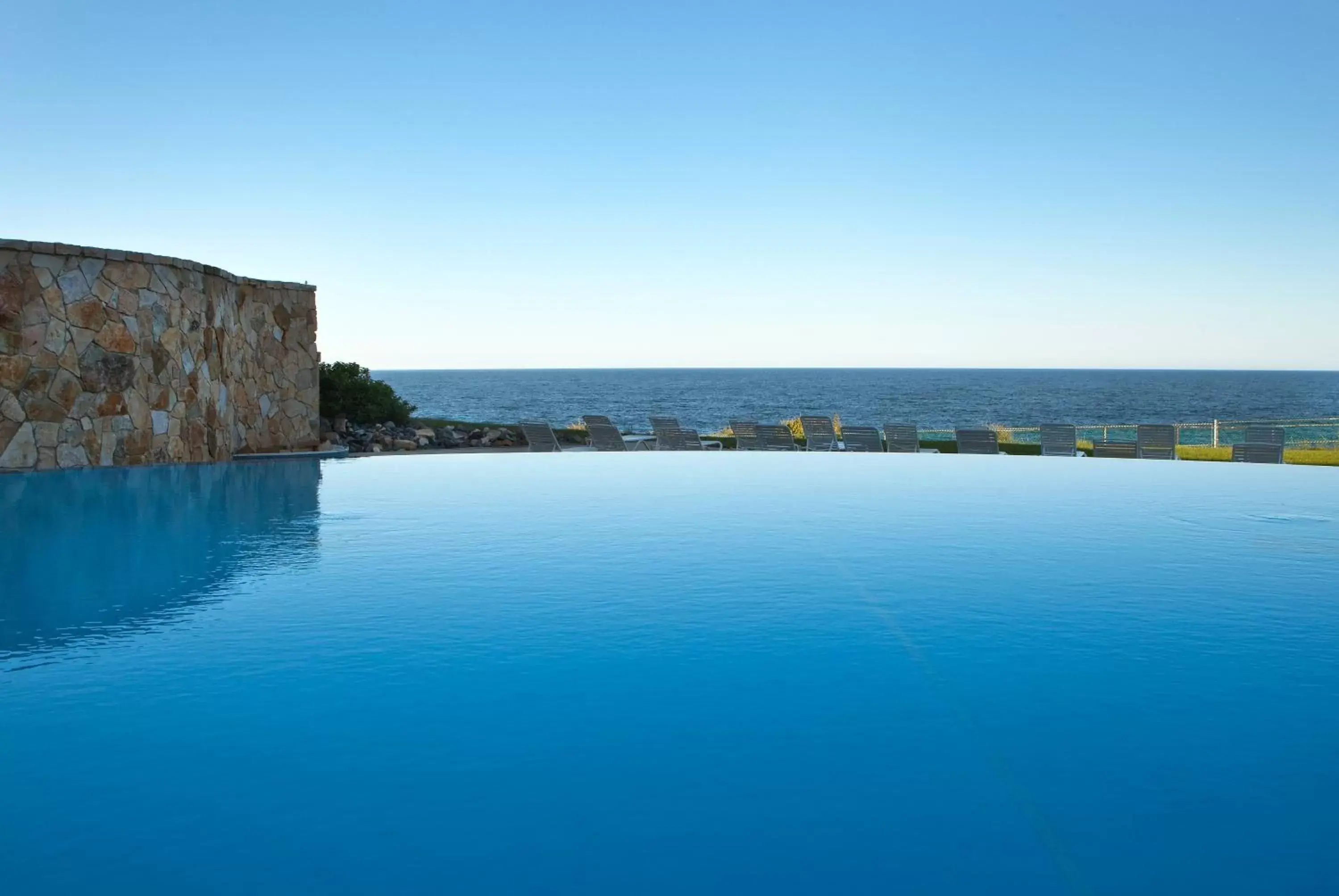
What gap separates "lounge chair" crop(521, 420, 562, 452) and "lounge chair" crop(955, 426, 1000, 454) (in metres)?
7.38

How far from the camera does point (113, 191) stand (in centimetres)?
2153

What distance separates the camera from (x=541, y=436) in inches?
742

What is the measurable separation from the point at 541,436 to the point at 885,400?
75.0 m

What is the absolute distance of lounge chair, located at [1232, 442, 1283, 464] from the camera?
1661 centimetres

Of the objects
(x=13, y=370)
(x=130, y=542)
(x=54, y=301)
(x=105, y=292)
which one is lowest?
(x=130, y=542)

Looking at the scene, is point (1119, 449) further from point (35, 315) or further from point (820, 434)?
point (35, 315)

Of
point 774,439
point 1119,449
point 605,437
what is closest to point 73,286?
point 605,437

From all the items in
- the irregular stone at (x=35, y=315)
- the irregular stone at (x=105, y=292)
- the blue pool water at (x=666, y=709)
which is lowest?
the blue pool water at (x=666, y=709)

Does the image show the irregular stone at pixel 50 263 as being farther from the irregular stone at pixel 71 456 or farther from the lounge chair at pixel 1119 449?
the lounge chair at pixel 1119 449

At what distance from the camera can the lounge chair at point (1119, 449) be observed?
57.7 ft

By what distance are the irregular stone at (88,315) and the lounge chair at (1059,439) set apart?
14763 mm

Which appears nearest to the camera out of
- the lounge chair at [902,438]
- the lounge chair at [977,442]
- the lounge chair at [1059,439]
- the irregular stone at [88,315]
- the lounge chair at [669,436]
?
the irregular stone at [88,315]

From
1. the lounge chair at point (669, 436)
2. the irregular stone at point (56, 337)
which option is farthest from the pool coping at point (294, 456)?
the lounge chair at point (669, 436)

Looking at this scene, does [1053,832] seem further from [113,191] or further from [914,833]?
[113,191]
